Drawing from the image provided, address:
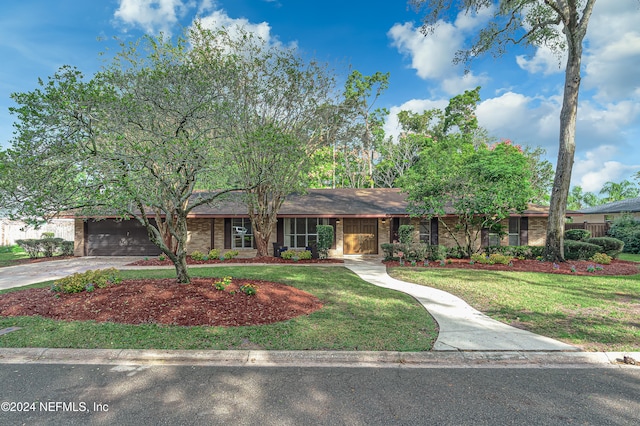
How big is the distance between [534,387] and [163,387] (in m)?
4.17

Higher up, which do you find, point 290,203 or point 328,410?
point 290,203

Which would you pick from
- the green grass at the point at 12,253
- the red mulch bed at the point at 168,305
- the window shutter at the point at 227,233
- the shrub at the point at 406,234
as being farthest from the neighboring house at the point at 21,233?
the shrub at the point at 406,234

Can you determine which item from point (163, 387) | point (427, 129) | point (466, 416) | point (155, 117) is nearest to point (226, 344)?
point (163, 387)

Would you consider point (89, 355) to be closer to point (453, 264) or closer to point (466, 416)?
point (466, 416)

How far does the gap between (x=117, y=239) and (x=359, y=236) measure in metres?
13.4

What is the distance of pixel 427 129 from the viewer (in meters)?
34.2

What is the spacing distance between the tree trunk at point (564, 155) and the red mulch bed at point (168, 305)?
446 inches

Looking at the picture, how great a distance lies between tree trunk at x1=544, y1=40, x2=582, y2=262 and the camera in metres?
12.4

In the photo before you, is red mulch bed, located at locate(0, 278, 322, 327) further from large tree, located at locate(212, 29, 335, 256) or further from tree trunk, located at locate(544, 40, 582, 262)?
tree trunk, located at locate(544, 40, 582, 262)

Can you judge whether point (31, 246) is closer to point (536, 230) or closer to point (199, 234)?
point (199, 234)

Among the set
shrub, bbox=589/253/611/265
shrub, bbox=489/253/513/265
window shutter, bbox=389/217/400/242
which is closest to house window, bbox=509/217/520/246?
shrub, bbox=589/253/611/265

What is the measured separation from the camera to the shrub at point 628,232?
60.1 feet

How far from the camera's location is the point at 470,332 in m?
5.07

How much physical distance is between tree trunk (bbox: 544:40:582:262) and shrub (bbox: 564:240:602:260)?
44.0 inches
